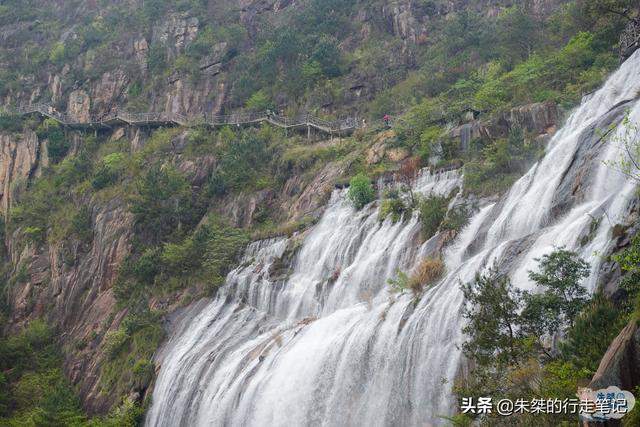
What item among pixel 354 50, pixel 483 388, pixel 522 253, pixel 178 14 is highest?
pixel 178 14

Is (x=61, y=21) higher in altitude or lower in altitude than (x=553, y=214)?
higher

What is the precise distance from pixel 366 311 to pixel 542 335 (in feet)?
27.8

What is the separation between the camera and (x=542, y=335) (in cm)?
1395

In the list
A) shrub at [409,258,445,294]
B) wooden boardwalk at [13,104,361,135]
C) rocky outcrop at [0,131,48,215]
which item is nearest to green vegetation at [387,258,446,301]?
shrub at [409,258,445,294]

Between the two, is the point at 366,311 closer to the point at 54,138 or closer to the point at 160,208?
the point at 160,208

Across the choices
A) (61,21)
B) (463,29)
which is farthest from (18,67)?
(463,29)

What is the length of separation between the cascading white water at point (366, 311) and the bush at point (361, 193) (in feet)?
1.71

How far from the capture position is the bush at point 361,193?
33.0m

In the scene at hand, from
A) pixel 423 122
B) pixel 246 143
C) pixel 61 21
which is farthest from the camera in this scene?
pixel 61 21

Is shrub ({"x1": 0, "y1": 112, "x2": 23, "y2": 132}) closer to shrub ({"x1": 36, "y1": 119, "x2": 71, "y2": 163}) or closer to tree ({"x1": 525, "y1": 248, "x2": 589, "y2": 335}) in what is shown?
shrub ({"x1": 36, "y1": 119, "x2": 71, "y2": 163})

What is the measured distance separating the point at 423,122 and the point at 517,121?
6.96 meters

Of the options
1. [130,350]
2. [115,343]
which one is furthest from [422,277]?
[115,343]

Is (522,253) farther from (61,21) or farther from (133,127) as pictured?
(61,21)

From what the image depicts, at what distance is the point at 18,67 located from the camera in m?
71.2
